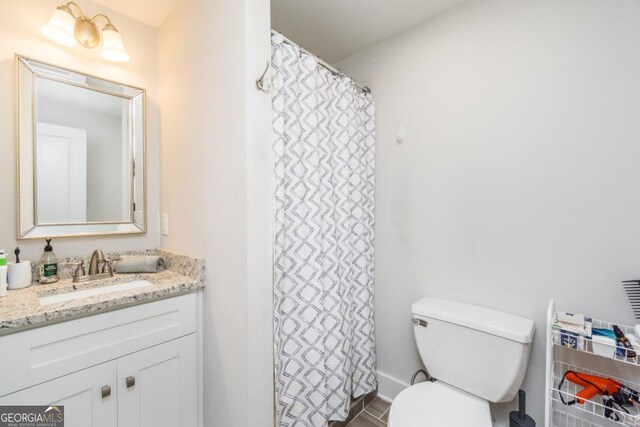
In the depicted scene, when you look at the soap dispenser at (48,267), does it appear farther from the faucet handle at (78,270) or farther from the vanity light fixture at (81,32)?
the vanity light fixture at (81,32)

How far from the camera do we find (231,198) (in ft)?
3.91

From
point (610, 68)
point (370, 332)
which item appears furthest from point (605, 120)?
point (370, 332)

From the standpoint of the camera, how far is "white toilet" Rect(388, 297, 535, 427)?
46.4 inches

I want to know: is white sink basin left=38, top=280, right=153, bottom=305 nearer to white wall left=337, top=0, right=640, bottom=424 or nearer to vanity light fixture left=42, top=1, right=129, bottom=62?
vanity light fixture left=42, top=1, right=129, bottom=62

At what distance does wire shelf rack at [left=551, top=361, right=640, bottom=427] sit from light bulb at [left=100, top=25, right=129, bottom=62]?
8.29 feet

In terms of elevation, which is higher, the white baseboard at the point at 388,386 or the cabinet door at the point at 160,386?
the cabinet door at the point at 160,386

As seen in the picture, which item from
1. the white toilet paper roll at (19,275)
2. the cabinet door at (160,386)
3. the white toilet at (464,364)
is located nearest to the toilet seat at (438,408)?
the white toilet at (464,364)

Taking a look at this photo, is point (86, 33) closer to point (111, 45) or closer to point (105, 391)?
point (111, 45)

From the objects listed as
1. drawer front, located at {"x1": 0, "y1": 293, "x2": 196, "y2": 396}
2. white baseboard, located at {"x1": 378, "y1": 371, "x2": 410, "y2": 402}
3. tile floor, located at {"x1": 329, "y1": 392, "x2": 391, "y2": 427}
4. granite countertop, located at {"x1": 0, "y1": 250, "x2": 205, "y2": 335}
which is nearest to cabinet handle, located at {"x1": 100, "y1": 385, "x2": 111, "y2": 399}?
drawer front, located at {"x1": 0, "y1": 293, "x2": 196, "y2": 396}

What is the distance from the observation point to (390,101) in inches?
71.5

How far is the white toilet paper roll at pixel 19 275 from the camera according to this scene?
3.97 feet

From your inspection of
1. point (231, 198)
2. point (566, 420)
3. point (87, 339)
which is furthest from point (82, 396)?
point (566, 420)

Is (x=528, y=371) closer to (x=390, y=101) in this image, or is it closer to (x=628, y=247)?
(x=628, y=247)

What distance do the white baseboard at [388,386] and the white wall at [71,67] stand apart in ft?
5.70
